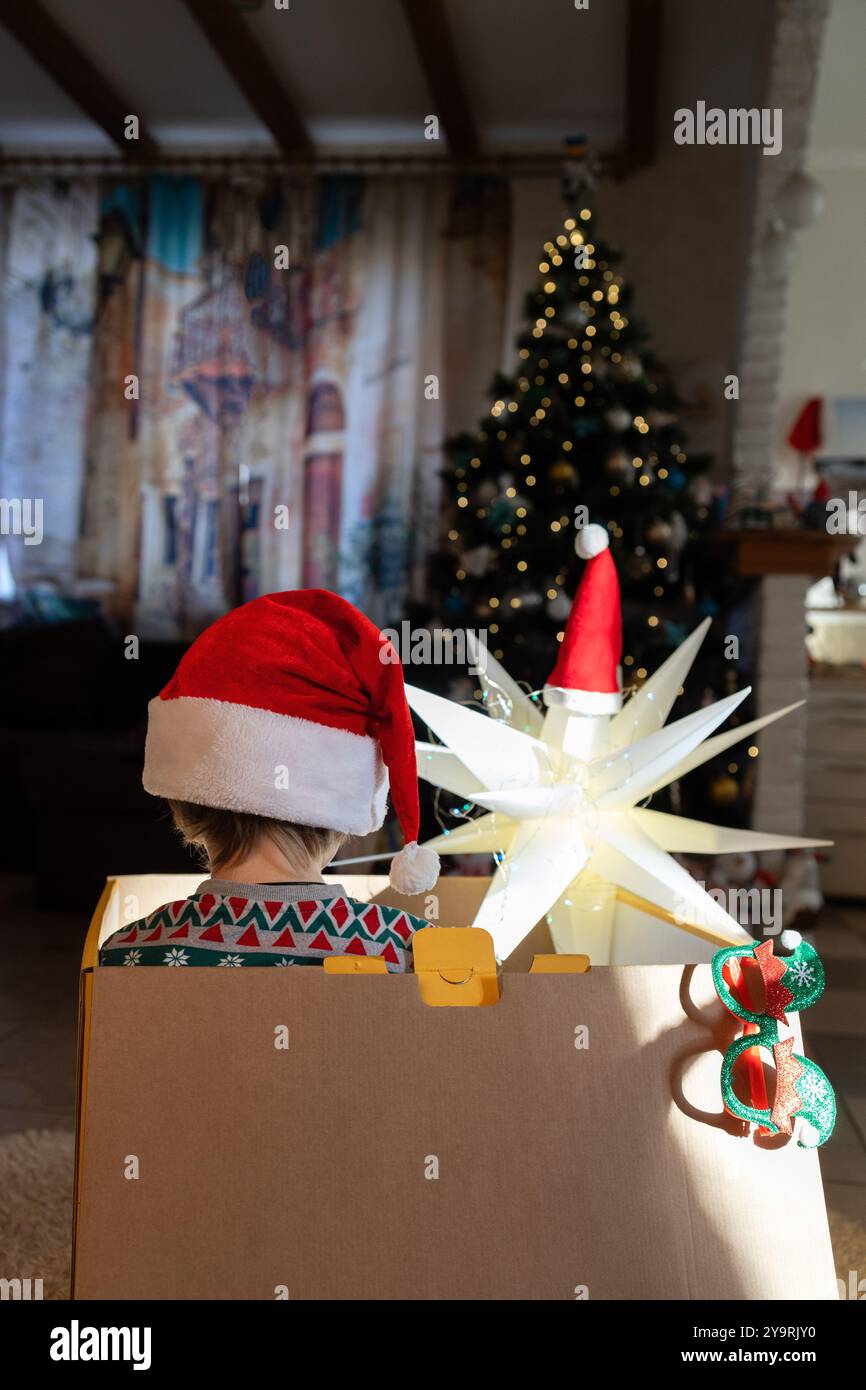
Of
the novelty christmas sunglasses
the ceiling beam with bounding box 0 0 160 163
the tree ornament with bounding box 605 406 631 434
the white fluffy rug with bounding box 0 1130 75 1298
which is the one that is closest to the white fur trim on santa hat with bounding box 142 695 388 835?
the novelty christmas sunglasses

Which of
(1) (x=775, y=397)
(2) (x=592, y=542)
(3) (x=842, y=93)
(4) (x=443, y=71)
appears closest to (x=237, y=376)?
(4) (x=443, y=71)

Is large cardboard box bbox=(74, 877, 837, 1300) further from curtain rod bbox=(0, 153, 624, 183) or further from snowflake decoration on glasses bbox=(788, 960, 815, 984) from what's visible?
curtain rod bbox=(0, 153, 624, 183)

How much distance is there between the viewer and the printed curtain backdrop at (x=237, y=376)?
4.96 metres

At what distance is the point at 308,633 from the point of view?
0.87m

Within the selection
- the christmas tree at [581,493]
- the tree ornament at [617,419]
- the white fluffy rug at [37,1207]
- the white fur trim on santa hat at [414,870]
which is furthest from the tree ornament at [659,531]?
the white fur trim on santa hat at [414,870]

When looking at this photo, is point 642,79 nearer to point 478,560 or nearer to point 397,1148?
point 478,560

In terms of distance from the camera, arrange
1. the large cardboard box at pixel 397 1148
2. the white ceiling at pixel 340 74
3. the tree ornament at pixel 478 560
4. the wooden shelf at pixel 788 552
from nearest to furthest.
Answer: the large cardboard box at pixel 397 1148, the wooden shelf at pixel 788 552, the tree ornament at pixel 478 560, the white ceiling at pixel 340 74

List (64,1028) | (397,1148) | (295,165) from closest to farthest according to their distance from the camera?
(397,1148), (64,1028), (295,165)

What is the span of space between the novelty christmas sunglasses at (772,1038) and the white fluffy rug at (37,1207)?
3.33 ft

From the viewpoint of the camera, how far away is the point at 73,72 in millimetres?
4500

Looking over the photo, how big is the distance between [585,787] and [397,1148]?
1.27 ft

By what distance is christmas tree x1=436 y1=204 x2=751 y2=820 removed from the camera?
148 inches

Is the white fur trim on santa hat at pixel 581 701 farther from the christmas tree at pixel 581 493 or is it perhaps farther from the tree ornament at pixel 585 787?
the christmas tree at pixel 581 493

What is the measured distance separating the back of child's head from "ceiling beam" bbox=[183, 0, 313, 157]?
382cm
